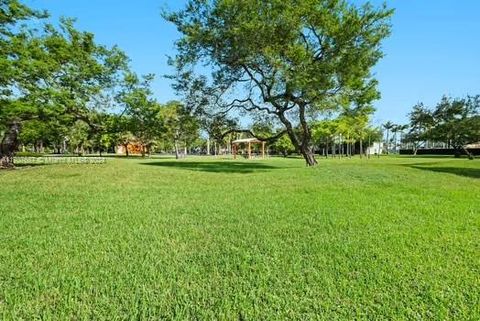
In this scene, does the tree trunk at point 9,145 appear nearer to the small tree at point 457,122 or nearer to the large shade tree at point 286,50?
the large shade tree at point 286,50

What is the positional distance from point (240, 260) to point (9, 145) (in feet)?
58.9

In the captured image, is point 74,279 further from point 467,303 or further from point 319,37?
point 319,37

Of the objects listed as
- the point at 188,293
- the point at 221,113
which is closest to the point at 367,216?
the point at 188,293

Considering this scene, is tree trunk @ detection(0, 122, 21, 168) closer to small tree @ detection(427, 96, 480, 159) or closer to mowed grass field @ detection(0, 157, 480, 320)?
mowed grass field @ detection(0, 157, 480, 320)

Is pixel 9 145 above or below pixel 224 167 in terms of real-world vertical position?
above

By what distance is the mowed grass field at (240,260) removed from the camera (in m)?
3.18

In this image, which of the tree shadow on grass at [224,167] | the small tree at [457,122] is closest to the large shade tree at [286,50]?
the tree shadow on grass at [224,167]

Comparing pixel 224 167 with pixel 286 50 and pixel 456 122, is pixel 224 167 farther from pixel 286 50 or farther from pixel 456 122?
pixel 456 122

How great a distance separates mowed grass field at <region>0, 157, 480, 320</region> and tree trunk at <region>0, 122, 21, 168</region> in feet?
40.3

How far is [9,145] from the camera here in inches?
720

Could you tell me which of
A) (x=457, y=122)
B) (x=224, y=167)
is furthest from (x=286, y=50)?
(x=457, y=122)

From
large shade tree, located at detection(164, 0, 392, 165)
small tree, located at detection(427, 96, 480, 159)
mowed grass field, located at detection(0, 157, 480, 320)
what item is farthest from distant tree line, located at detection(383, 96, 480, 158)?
mowed grass field, located at detection(0, 157, 480, 320)

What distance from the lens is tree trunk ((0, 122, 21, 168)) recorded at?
18.1 metres

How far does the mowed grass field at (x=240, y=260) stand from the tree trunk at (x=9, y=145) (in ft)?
40.3
